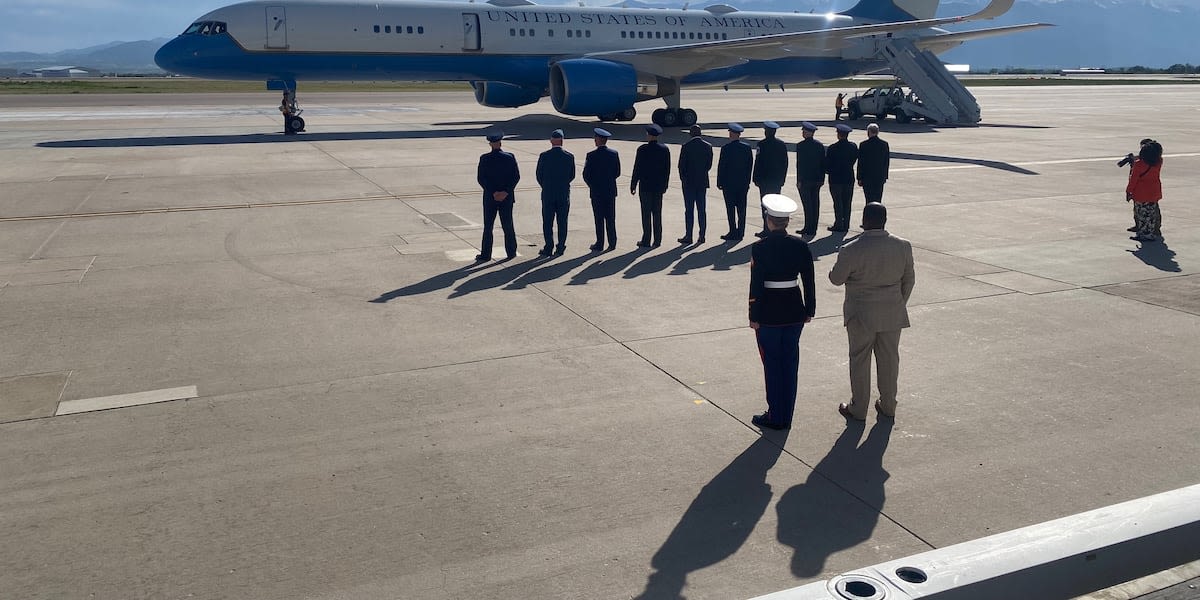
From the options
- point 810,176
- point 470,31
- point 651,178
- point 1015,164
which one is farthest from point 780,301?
point 470,31

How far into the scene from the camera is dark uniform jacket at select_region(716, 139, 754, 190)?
1248 cm

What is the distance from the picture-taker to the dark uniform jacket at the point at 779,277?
6.19 meters

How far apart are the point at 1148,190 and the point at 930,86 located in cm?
2303

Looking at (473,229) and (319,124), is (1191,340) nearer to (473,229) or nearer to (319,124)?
(473,229)

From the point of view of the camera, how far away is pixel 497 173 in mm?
11383

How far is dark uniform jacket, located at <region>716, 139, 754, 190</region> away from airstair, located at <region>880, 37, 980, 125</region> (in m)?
23.8

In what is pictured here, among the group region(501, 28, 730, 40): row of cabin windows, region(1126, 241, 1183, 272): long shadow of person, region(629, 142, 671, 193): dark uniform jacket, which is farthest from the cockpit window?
region(1126, 241, 1183, 272): long shadow of person

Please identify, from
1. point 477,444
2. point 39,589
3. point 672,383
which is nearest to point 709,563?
point 477,444

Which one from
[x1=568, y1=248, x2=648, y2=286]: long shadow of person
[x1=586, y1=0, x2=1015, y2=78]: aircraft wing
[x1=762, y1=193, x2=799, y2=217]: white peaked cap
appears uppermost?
[x1=586, y1=0, x2=1015, y2=78]: aircraft wing

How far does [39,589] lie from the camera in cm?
434

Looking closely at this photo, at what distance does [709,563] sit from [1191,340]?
20.0 feet

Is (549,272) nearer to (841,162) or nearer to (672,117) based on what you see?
(841,162)

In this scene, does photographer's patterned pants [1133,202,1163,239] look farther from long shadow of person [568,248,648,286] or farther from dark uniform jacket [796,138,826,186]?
long shadow of person [568,248,648,286]

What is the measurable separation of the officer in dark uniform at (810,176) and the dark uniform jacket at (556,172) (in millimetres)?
3395
